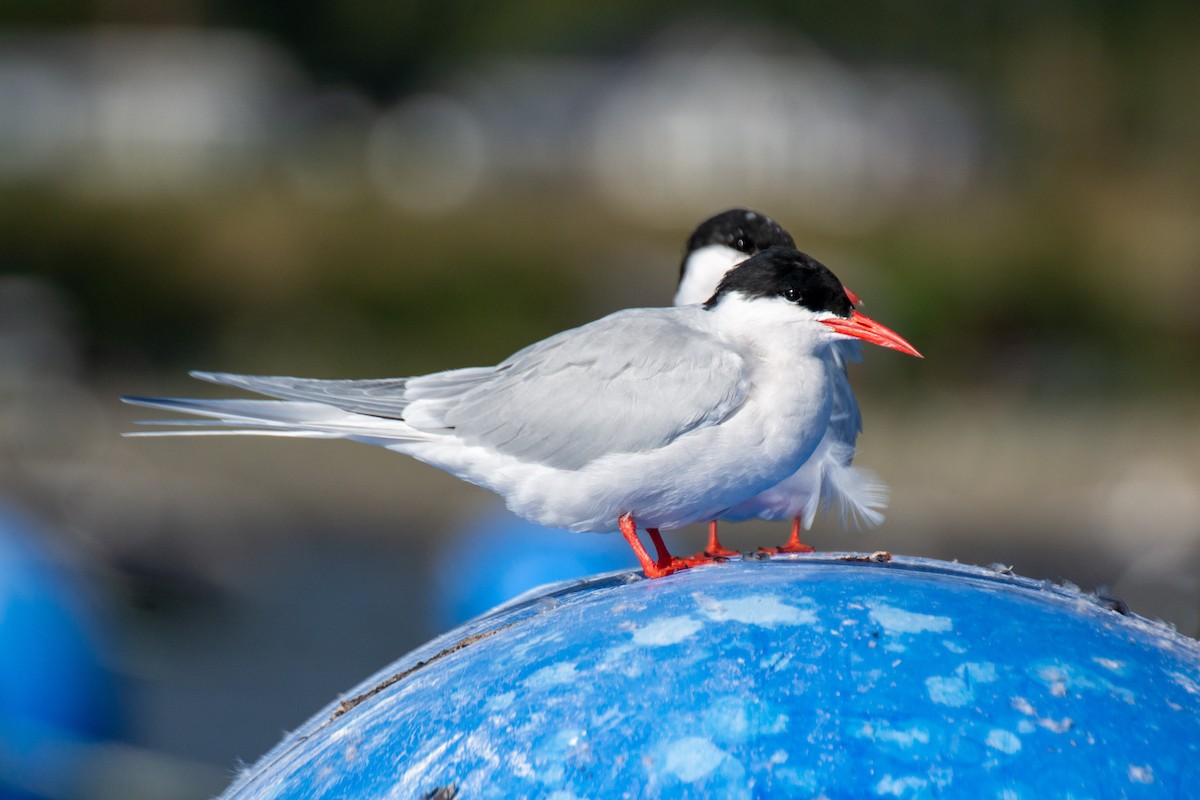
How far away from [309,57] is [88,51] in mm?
9009

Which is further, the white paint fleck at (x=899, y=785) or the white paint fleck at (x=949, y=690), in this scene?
the white paint fleck at (x=949, y=690)

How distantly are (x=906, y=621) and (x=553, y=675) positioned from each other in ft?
2.22

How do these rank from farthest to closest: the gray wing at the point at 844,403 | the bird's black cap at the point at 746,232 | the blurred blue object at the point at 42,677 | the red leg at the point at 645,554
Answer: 1. the blurred blue object at the point at 42,677
2. the bird's black cap at the point at 746,232
3. the gray wing at the point at 844,403
4. the red leg at the point at 645,554

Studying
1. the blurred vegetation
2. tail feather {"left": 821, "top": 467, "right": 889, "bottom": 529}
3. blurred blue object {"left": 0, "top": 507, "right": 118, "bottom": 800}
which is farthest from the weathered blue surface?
the blurred vegetation

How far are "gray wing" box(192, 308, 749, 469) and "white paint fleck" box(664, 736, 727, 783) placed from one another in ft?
4.06

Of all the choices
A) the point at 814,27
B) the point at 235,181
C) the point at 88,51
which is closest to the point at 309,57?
the point at 88,51

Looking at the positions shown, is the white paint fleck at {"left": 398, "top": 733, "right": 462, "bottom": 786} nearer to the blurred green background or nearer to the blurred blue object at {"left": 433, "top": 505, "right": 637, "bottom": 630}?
the blurred green background

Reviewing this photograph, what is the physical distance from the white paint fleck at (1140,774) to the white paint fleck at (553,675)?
1.00 metres

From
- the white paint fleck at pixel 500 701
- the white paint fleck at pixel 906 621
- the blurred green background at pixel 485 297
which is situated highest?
the white paint fleck at pixel 906 621

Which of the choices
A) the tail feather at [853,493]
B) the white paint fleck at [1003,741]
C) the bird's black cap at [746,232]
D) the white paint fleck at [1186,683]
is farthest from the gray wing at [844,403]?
the white paint fleck at [1003,741]

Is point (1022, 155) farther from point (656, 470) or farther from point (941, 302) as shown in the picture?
point (656, 470)

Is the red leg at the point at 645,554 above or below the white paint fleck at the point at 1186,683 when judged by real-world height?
above

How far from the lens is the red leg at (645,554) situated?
3779 millimetres

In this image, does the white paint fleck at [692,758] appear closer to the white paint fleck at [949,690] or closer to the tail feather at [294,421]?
the white paint fleck at [949,690]
